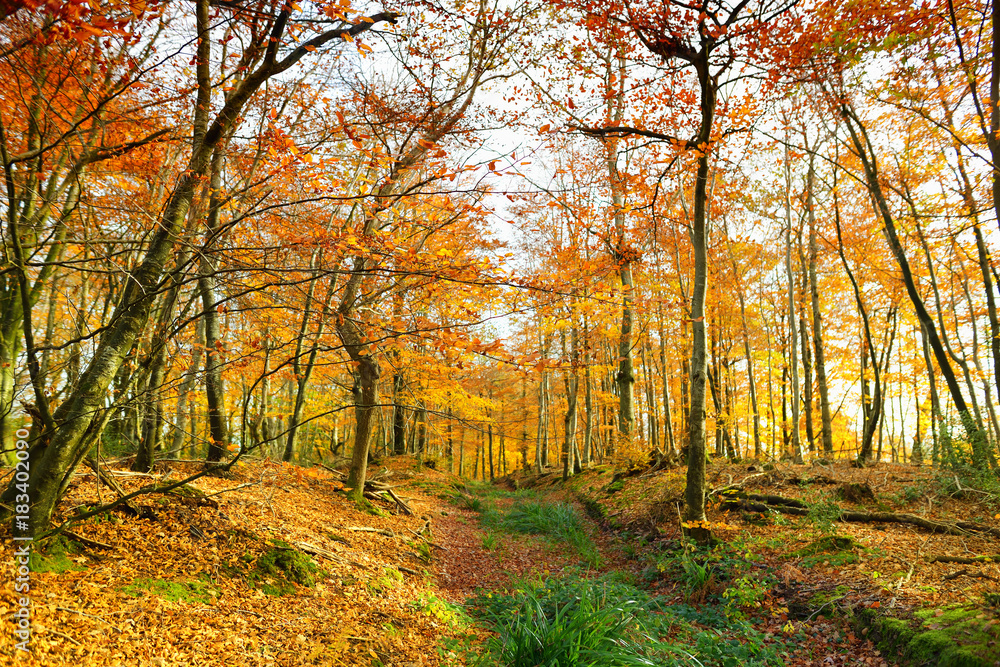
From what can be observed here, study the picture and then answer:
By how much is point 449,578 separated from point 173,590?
3401 mm

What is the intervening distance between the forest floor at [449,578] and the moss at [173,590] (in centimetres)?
1

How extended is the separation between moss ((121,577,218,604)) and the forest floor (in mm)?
14

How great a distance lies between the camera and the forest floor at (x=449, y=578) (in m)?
2.97

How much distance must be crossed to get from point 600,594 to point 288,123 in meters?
8.72

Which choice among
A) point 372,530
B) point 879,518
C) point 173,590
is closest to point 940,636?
point 879,518

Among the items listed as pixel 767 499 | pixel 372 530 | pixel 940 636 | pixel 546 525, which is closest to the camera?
pixel 940 636

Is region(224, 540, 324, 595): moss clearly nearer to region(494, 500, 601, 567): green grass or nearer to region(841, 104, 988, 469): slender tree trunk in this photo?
region(494, 500, 601, 567): green grass

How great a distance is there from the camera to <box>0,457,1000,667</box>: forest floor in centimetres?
297

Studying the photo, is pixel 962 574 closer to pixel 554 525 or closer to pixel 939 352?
pixel 939 352

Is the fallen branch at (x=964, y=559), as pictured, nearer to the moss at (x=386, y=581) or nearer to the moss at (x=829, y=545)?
the moss at (x=829, y=545)

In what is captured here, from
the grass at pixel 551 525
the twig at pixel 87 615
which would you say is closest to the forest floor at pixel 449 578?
the twig at pixel 87 615

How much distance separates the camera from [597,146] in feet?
38.6

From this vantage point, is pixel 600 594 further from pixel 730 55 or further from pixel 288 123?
pixel 288 123

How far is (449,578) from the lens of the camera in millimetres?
5965
